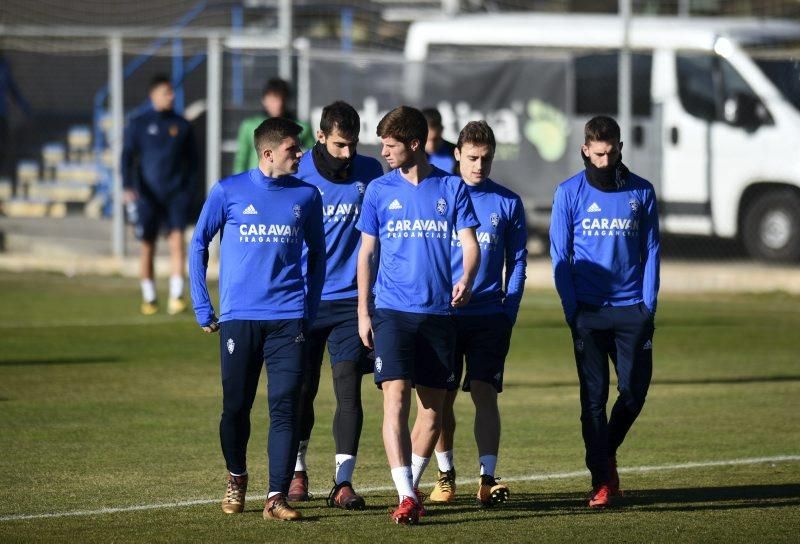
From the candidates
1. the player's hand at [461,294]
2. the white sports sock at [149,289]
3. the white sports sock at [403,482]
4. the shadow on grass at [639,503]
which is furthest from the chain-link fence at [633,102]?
the white sports sock at [403,482]

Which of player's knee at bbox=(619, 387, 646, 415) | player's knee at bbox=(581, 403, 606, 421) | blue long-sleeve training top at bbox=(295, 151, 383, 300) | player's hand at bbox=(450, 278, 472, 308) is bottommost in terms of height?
player's knee at bbox=(581, 403, 606, 421)

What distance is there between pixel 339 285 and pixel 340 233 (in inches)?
11.0

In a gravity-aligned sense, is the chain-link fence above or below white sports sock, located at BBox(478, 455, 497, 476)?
above

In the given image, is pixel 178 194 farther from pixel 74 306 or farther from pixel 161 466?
pixel 161 466

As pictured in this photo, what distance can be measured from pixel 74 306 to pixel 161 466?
8743 millimetres

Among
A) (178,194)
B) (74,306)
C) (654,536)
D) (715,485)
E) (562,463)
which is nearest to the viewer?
(654,536)

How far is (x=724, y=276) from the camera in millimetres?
20094

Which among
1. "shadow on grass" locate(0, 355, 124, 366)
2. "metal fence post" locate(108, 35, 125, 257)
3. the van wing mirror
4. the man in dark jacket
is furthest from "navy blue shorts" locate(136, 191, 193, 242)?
the van wing mirror

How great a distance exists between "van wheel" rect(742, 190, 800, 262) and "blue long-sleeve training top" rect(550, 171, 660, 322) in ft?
40.4

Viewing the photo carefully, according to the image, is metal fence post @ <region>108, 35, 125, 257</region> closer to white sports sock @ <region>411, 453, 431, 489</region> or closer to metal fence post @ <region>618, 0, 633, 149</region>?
metal fence post @ <region>618, 0, 633, 149</region>

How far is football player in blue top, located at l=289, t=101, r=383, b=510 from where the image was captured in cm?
844

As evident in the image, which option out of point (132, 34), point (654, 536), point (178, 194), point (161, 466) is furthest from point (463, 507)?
point (132, 34)

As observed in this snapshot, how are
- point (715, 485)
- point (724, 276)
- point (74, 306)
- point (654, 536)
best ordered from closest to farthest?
point (654, 536), point (715, 485), point (74, 306), point (724, 276)

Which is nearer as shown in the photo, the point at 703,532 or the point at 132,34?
the point at 703,532
